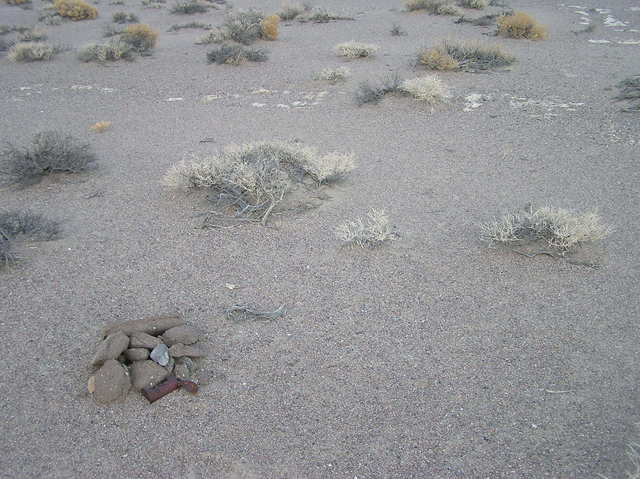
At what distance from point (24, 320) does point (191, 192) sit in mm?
3260

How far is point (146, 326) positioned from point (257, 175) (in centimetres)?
307

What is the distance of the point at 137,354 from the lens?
4.38 meters

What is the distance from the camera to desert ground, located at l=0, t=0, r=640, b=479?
3824mm

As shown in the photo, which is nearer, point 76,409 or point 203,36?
point 76,409

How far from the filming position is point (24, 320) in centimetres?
514

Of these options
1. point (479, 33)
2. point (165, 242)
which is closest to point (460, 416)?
point (165, 242)

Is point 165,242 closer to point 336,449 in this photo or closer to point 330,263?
point 330,263

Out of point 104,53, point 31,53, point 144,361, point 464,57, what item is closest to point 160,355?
point 144,361

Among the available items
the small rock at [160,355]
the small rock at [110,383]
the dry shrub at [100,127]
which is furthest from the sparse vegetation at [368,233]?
the dry shrub at [100,127]

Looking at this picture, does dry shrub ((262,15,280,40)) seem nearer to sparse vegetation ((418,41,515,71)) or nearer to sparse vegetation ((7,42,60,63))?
sparse vegetation ((418,41,515,71))

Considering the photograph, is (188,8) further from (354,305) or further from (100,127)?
(354,305)

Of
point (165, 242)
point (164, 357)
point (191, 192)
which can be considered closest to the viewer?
point (164, 357)

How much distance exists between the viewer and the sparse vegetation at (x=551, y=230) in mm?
5930

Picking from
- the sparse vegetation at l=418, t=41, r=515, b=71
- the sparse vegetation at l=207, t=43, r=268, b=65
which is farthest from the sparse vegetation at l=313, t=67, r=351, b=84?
the sparse vegetation at l=207, t=43, r=268, b=65
